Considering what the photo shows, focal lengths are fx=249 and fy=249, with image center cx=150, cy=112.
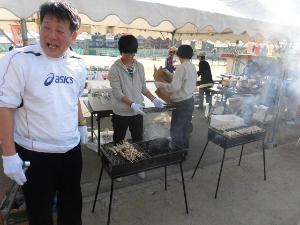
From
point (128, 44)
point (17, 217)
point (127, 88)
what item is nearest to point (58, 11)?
point (128, 44)

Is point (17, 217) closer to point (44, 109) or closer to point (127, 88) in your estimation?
point (44, 109)

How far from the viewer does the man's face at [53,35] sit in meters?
1.77

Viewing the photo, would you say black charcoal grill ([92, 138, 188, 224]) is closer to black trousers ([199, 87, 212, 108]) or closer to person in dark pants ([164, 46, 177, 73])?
black trousers ([199, 87, 212, 108])

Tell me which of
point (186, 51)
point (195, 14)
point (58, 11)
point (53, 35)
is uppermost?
point (195, 14)

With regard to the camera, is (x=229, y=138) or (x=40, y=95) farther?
(x=229, y=138)

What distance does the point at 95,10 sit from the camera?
296cm

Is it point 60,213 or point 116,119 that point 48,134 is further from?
point 116,119

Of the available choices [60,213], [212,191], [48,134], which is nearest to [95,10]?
[48,134]

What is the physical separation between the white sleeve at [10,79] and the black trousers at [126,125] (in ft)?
Answer: 7.07

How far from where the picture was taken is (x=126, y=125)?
12.8 feet

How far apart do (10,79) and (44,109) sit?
0.30 m

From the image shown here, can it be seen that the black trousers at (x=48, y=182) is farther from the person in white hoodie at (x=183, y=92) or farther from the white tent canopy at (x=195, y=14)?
the person in white hoodie at (x=183, y=92)

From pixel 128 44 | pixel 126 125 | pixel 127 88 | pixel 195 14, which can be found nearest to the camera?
pixel 128 44

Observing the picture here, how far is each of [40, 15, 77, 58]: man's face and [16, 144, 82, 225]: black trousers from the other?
2.61 feet
